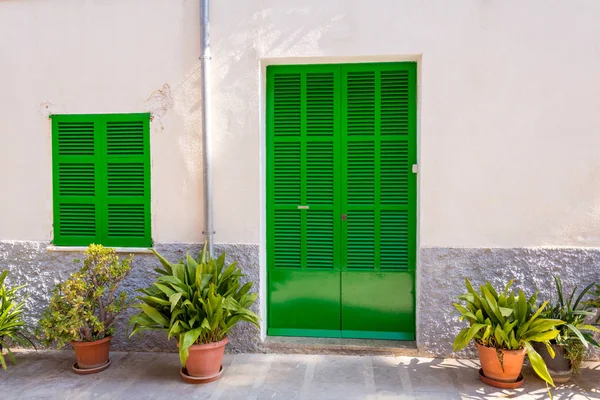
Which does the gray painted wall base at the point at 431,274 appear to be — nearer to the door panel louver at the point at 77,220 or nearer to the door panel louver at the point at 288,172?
the door panel louver at the point at 77,220

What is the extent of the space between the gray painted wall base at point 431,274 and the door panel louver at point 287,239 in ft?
0.96

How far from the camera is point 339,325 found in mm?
4613

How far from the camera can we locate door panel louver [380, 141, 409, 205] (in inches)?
176

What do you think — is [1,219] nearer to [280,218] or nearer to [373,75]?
[280,218]

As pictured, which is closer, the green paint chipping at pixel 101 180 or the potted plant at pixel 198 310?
the potted plant at pixel 198 310

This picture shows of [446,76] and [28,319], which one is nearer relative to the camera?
[446,76]

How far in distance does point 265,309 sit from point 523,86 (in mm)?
3189

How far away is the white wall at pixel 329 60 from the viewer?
4.14 meters

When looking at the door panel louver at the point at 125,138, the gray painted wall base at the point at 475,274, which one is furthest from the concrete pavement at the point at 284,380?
the door panel louver at the point at 125,138

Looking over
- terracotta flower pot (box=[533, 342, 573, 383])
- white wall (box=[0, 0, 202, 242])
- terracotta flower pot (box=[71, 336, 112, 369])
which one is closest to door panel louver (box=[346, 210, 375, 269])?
white wall (box=[0, 0, 202, 242])

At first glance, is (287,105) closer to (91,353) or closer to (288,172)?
(288,172)

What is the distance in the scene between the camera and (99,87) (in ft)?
15.0

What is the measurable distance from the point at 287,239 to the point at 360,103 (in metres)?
1.52

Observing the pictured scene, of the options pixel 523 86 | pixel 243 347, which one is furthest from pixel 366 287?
pixel 523 86
